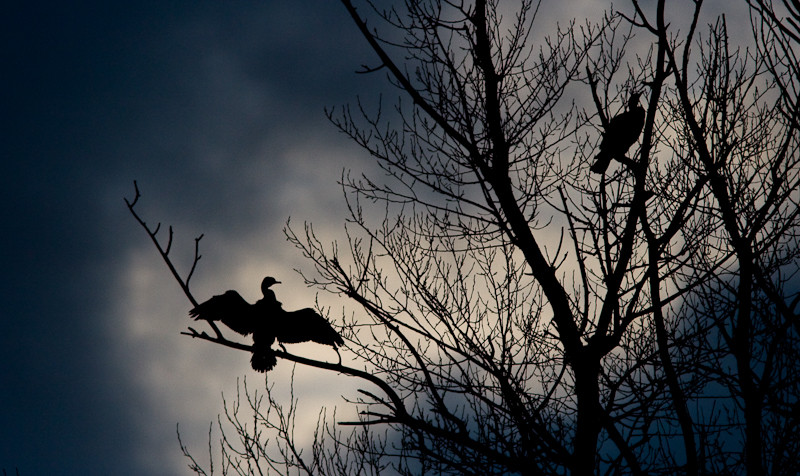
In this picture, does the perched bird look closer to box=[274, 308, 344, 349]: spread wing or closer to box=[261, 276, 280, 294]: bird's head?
box=[274, 308, 344, 349]: spread wing

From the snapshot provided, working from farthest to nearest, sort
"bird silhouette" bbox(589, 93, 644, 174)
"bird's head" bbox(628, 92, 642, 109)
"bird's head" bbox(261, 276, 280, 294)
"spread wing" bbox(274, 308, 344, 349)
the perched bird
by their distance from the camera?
"bird's head" bbox(261, 276, 280, 294) < "bird's head" bbox(628, 92, 642, 109) < "spread wing" bbox(274, 308, 344, 349) < "bird silhouette" bbox(589, 93, 644, 174) < the perched bird

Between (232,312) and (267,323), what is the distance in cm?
27

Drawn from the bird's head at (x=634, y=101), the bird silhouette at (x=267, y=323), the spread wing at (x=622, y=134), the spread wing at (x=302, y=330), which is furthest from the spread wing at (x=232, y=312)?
the bird's head at (x=634, y=101)

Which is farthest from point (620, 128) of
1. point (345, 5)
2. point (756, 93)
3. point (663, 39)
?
point (345, 5)

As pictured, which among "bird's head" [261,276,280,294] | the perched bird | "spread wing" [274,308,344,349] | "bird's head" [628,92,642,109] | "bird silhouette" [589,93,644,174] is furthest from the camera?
"bird's head" [261,276,280,294]

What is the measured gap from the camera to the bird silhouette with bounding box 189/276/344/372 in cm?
412

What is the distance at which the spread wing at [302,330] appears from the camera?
4.33 meters

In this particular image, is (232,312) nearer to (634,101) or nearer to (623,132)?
(623,132)

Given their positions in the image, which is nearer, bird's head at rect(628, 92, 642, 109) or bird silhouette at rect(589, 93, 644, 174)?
bird silhouette at rect(589, 93, 644, 174)

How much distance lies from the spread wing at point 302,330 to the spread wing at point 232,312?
23cm

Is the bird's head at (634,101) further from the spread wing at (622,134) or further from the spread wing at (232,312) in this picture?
the spread wing at (232,312)

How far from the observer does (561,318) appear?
14.9 feet

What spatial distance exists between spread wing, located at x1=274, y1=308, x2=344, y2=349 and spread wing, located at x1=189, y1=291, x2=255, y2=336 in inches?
9.1

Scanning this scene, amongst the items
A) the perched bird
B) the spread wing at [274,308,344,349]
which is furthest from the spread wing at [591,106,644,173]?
the perched bird
